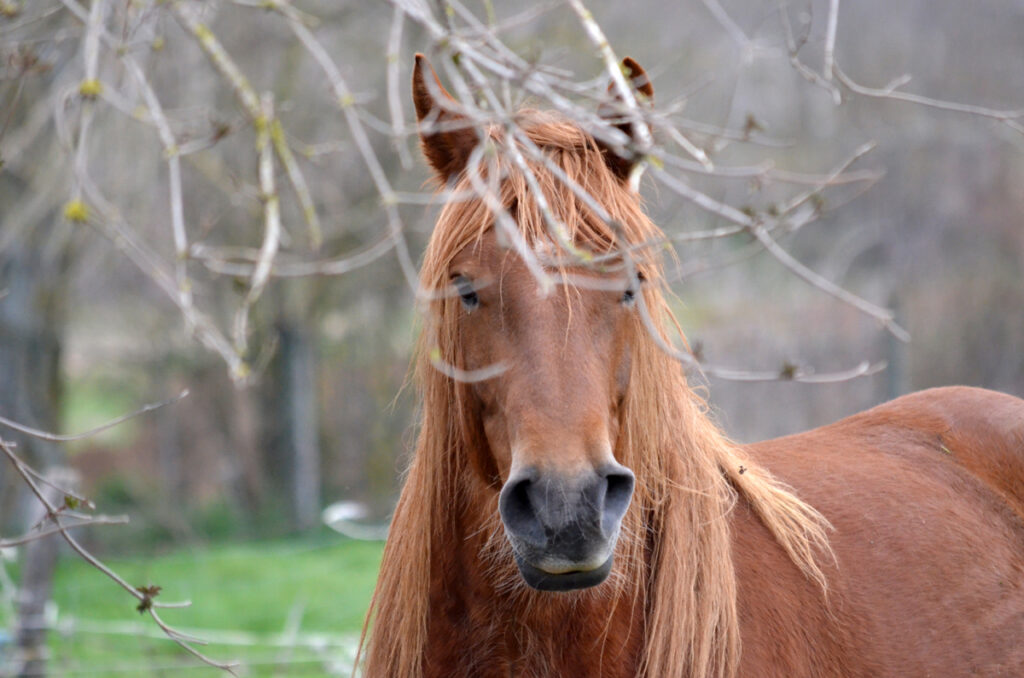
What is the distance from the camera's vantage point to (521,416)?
2.03 m

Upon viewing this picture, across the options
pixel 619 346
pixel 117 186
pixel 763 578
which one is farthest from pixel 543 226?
pixel 117 186

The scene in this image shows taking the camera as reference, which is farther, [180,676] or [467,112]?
[180,676]

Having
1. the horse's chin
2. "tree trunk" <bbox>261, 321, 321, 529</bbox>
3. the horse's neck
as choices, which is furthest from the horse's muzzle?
"tree trunk" <bbox>261, 321, 321, 529</bbox>

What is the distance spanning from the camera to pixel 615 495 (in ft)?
6.50

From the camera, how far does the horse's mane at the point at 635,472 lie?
2.31 meters

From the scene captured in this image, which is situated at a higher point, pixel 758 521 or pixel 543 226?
pixel 543 226

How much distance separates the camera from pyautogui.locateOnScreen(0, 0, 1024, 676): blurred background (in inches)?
336

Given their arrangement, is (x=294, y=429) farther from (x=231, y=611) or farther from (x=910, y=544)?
(x=910, y=544)

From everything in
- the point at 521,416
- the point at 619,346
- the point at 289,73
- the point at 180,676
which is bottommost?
the point at 180,676

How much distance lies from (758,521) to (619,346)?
0.78 meters

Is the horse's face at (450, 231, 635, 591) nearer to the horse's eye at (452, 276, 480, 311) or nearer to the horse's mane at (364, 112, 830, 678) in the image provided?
the horse's eye at (452, 276, 480, 311)

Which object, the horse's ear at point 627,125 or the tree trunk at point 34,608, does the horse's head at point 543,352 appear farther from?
the tree trunk at point 34,608

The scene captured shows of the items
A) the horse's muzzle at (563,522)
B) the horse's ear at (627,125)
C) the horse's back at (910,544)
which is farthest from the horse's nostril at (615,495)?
the horse's ear at (627,125)

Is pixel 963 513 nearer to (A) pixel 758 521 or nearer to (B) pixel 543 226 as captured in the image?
(A) pixel 758 521
